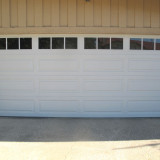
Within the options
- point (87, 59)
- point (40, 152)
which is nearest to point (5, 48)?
point (87, 59)

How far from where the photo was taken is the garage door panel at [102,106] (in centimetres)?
733

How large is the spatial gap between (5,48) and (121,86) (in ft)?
11.2

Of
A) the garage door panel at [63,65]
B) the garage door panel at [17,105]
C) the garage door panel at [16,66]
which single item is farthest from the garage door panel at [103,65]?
the garage door panel at [17,105]

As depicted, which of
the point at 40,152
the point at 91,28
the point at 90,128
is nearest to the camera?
the point at 40,152

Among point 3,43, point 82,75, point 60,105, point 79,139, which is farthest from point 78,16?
point 79,139

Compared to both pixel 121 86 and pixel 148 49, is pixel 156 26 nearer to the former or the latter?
pixel 148 49

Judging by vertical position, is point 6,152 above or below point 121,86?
below

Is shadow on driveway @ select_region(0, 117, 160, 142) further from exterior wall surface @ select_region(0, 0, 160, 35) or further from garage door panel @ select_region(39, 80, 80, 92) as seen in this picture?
exterior wall surface @ select_region(0, 0, 160, 35)

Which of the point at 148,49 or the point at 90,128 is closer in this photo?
the point at 90,128

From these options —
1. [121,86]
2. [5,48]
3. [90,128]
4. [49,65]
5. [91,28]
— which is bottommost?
[90,128]

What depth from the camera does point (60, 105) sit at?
7.35 m

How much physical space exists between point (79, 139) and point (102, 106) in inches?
83.3

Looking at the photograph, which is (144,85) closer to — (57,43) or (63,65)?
(63,65)

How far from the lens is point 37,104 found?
291 inches
